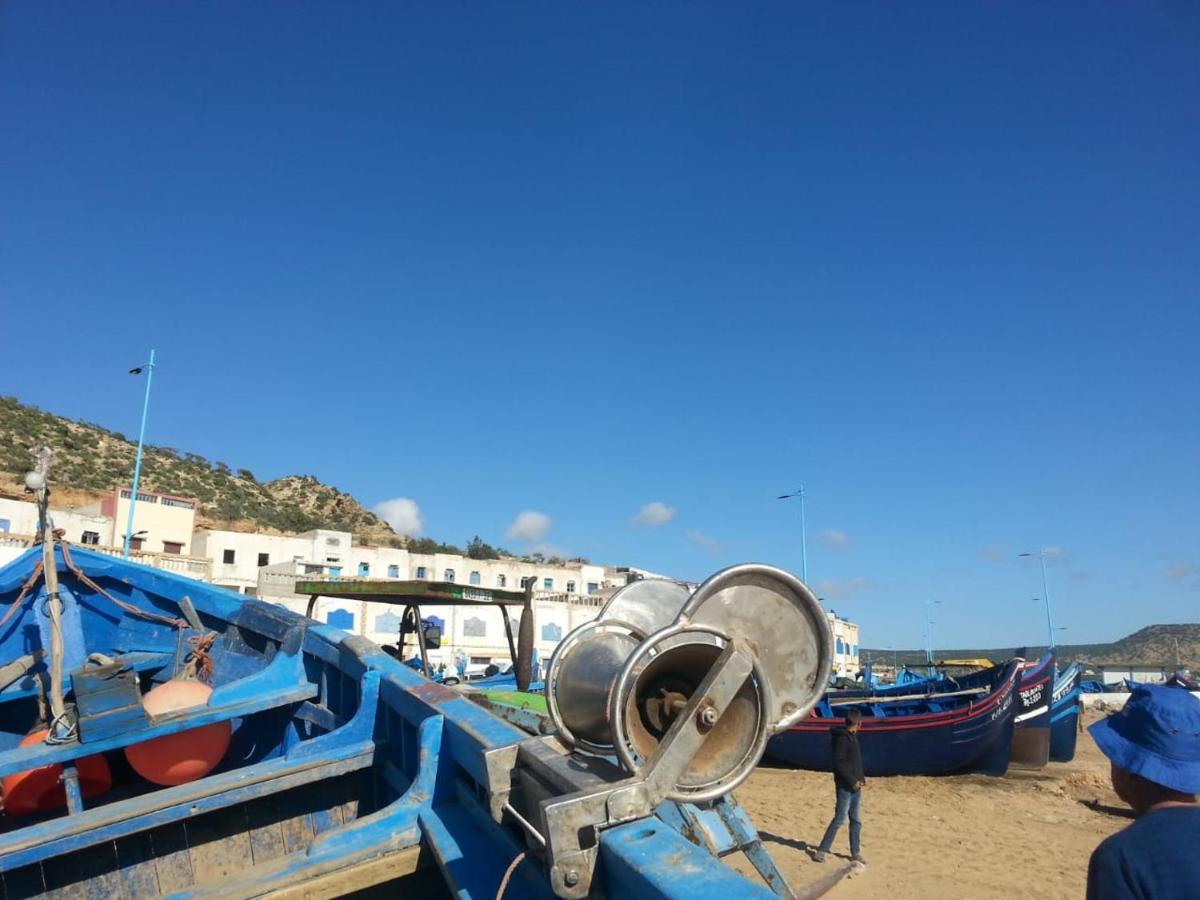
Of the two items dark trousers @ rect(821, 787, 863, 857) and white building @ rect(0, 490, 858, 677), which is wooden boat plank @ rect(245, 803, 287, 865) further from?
white building @ rect(0, 490, 858, 677)

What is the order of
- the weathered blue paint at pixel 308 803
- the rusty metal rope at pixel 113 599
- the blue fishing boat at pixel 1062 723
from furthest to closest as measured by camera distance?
1. the blue fishing boat at pixel 1062 723
2. the rusty metal rope at pixel 113 599
3. the weathered blue paint at pixel 308 803

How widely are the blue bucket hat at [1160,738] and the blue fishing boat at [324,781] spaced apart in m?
0.78

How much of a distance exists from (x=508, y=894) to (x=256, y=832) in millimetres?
1874

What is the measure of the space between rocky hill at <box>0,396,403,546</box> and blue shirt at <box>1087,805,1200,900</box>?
51.1 meters

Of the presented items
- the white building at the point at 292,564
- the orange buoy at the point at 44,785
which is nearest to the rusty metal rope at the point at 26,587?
the orange buoy at the point at 44,785

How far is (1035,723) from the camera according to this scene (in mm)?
18594

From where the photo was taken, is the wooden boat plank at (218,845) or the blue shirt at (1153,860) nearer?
the blue shirt at (1153,860)

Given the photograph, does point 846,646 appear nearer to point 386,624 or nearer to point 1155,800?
point 386,624

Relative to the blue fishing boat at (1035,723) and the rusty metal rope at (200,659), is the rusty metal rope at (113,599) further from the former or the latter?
the blue fishing boat at (1035,723)

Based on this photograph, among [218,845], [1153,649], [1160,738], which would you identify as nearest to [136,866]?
[218,845]

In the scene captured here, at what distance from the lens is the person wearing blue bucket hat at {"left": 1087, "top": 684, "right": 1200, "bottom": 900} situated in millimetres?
1798

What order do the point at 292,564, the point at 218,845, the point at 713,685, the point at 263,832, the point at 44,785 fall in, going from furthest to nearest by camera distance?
1. the point at 292,564
2. the point at 44,785
3. the point at 263,832
4. the point at 218,845
5. the point at 713,685

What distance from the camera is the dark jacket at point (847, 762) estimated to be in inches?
349

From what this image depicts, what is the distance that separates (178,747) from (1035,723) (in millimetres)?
19986
